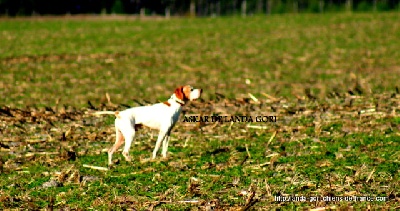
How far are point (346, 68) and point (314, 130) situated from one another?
18315 mm

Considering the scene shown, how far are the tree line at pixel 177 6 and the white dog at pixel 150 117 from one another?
9336 centimetres

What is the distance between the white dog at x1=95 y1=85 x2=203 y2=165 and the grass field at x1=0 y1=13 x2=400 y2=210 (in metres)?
0.47

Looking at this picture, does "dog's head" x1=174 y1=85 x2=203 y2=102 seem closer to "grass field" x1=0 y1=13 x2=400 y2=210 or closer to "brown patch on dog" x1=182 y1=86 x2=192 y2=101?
"brown patch on dog" x1=182 y1=86 x2=192 y2=101

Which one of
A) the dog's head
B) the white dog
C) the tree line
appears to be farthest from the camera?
the tree line

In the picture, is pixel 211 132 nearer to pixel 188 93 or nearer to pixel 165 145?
pixel 165 145

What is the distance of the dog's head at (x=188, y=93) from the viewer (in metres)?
12.4

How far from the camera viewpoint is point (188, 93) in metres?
12.5

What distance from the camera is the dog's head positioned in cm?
1245

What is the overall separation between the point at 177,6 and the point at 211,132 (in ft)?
409
